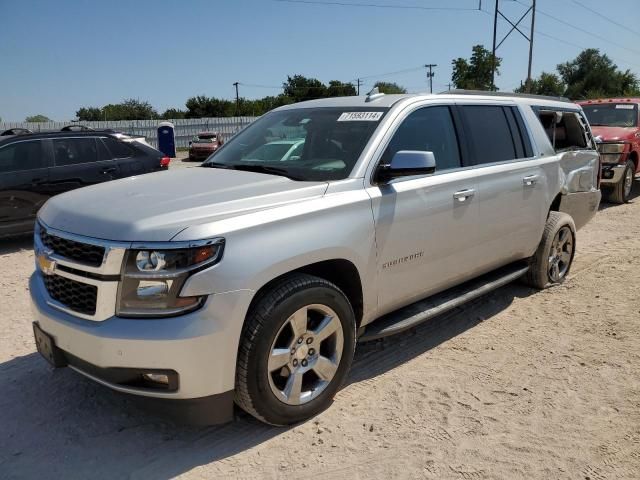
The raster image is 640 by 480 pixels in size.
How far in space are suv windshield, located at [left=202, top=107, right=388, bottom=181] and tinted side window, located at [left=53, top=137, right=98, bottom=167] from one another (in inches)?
194

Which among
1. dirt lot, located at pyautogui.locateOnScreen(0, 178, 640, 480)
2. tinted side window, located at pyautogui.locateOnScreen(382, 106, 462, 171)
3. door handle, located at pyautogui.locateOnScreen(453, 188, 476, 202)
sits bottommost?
dirt lot, located at pyautogui.locateOnScreen(0, 178, 640, 480)

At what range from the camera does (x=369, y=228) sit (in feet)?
10.9

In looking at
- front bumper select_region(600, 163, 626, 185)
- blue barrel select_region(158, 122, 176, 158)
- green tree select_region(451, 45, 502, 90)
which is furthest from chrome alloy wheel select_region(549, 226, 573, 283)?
green tree select_region(451, 45, 502, 90)

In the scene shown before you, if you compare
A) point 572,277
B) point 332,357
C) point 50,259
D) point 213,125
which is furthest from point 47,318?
point 213,125

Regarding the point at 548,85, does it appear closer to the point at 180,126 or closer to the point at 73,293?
the point at 180,126

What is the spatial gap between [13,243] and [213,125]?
2974 cm

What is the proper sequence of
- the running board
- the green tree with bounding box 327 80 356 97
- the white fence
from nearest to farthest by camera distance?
1. the running board
2. the white fence
3. the green tree with bounding box 327 80 356 97

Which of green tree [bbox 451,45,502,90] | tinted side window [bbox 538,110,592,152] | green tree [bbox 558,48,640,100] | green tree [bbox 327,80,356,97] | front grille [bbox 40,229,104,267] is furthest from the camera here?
green tree [bbox 327,80,356,97]

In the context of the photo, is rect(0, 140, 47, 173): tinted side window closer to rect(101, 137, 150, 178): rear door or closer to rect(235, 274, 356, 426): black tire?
rect(101, 137, 150, 178): rear door

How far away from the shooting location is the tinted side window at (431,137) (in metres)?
3.75

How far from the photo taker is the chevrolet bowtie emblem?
293cm

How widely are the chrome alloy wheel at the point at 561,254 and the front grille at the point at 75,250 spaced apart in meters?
4.35

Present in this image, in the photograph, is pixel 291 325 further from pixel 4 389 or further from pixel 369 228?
pixel 4 389

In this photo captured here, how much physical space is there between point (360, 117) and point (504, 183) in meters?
1.47
